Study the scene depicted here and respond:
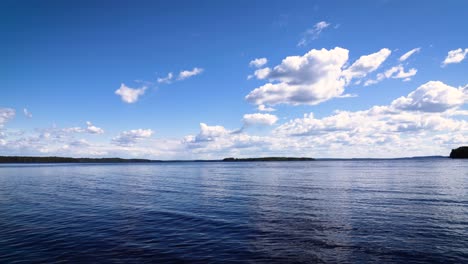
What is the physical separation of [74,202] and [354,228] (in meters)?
34.2

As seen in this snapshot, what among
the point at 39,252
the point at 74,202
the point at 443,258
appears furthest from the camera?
the point at 74,202

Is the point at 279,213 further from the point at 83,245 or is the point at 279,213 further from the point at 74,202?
the point at 74,202

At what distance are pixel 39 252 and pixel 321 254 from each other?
17.1 m

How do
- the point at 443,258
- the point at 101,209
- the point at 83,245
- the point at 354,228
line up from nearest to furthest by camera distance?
the point at 443,258 → the point at 83,245 → the point at 354,228 → the point at 101,209

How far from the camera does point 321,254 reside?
17422 millimetres

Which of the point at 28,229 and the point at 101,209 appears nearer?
the point at 28,229

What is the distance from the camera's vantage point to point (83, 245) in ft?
65.7

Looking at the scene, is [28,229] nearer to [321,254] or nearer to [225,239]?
[225,239]

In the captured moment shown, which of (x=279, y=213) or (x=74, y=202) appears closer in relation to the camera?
(x=279, y=213)

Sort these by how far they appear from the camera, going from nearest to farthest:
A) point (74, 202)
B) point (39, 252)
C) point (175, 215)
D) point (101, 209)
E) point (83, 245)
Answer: point (39, 252), point (83, 245), point (175, 215), point (101, 209), point (74, 202)

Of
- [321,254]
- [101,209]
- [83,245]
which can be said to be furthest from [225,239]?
[101,209]

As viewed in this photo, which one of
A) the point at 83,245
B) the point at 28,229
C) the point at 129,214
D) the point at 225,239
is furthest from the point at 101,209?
the point at 225,239

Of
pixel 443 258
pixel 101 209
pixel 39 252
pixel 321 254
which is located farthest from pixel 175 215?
pixel 443 258

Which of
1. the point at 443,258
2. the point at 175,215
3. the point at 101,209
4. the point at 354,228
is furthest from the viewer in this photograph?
the point at 101,209
